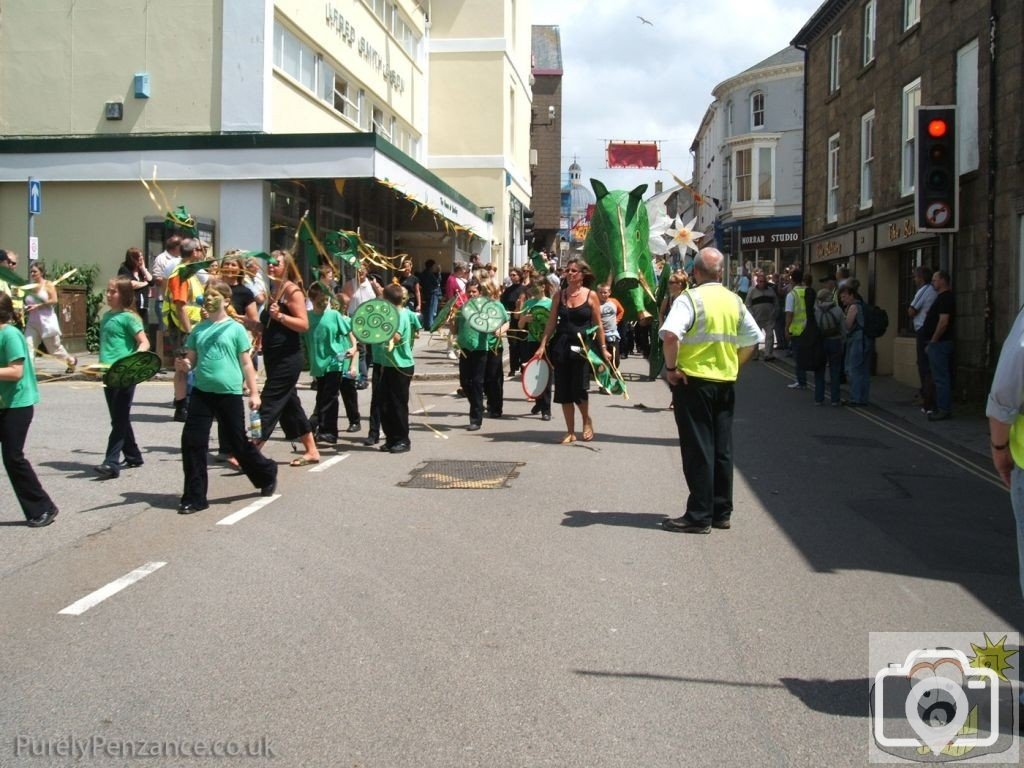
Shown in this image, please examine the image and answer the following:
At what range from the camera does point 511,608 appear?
17.2 feet

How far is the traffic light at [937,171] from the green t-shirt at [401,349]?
25.8ft

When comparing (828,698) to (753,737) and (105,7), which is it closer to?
(753,737)

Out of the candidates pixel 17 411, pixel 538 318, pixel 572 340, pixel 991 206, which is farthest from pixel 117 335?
pixel 991 206

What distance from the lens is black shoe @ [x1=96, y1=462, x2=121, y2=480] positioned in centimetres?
864

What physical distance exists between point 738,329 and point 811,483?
7.84ft

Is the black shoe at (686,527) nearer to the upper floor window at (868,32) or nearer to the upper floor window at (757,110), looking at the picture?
the upper floor window at (868,32)

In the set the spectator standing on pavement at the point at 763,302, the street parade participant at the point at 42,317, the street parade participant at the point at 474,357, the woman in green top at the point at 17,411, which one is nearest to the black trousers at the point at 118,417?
the woman in green top at the point at 17,411

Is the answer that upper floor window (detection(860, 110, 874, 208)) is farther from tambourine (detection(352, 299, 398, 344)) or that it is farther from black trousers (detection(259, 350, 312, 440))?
black trousers (detection(259, 350, 312, 440))

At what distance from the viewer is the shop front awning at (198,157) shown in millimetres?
18328

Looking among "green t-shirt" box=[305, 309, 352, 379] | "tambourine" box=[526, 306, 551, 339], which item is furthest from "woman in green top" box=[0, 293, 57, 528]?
"tambourine" box=[526, 306, 551, 339]

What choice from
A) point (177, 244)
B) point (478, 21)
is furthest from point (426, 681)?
point (478, 21)

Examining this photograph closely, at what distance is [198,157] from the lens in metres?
18.6

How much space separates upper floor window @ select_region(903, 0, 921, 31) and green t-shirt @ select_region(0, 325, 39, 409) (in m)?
16.1

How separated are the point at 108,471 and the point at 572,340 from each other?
14.6ft
